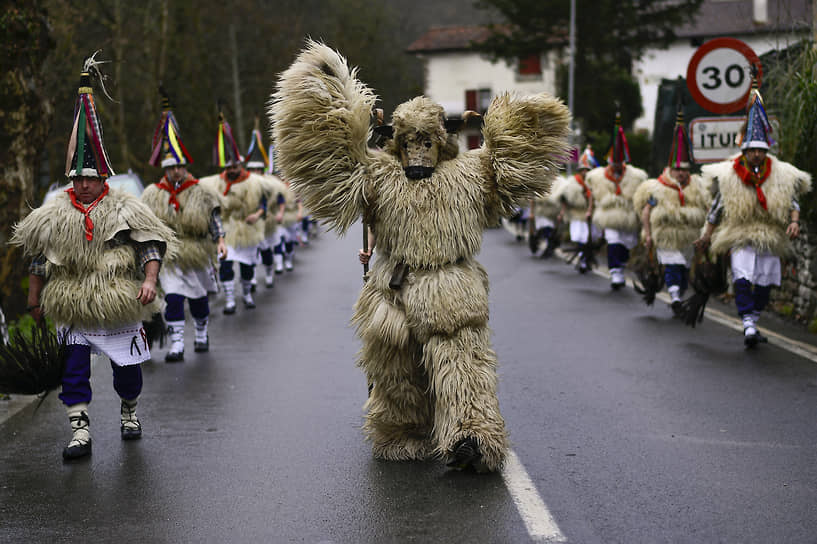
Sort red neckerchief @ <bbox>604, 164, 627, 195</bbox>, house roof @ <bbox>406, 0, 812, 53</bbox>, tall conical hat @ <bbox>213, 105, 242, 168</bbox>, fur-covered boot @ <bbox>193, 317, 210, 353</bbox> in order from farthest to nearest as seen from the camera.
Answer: house roof @ <bbox>406, 0, 812, 53</bbox>, red neckerchief @ <bbox>604, 164, 627, 195</bbox>, tall conical hat @ <bbox>213, 105, 242, 168</bbox>, fur-covered boot @ <bbox>193, 317, 210, 353</bbox>

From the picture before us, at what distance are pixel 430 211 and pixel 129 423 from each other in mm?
2551

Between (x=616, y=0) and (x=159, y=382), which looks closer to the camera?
(x=159, y=382)

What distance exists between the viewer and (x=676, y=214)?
12.8 meters

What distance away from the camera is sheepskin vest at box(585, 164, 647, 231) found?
15.3 metres

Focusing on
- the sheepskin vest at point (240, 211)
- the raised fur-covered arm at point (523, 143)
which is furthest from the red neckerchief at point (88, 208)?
the sheepskin vest at point (240, 211)

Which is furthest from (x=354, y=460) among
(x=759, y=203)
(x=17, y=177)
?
(x=17, y=177)

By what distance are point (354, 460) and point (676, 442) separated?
196cm

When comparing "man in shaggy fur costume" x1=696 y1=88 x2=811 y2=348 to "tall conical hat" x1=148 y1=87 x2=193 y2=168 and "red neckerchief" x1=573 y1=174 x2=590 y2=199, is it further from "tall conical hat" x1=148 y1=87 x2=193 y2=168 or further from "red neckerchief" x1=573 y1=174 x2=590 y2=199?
"red neckerchief" x1=573 y1=174 x2=590 y2=199

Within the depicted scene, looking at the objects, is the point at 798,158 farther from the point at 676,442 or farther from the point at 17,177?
the point at 17,177

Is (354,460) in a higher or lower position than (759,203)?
lower

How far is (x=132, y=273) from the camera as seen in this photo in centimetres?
705

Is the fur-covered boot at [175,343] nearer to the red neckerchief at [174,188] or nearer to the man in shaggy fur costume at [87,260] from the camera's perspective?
the red neckerchief at [174,188]

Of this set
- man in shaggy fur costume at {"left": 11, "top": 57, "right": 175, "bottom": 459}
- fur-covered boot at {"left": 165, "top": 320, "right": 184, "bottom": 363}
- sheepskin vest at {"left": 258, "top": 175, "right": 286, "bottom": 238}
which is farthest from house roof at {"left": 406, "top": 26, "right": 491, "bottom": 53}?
man in shaggy fur costume at {"left": 11, "top": 57, "right": 175, "bottom": 459}

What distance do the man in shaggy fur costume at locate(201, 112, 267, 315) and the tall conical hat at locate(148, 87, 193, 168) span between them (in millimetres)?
3400
